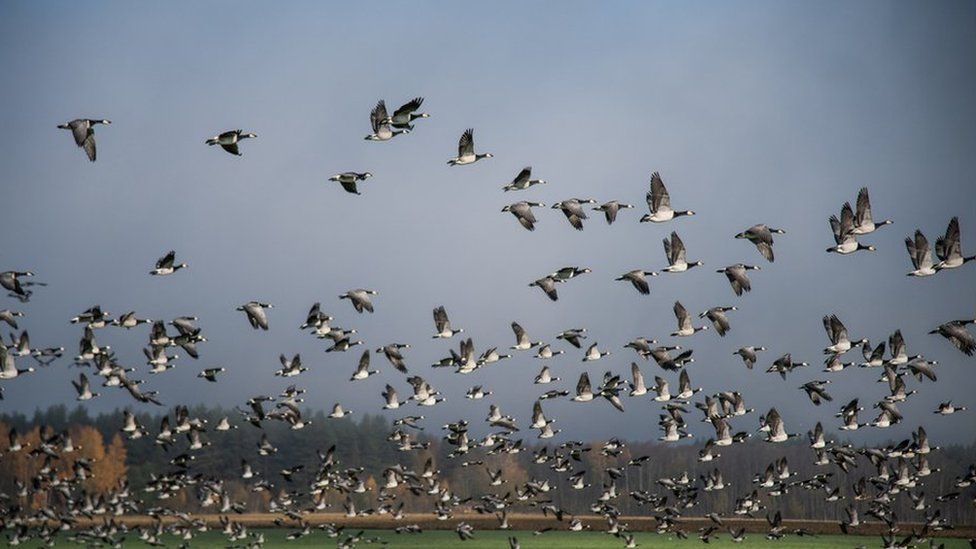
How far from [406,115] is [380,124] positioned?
6.64 feet

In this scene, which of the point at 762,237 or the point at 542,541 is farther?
the point at 542,541

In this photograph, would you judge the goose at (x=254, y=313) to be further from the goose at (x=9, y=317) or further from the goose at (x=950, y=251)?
the goose at (x=950, y=251)

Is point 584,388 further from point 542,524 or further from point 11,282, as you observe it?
point 542,524

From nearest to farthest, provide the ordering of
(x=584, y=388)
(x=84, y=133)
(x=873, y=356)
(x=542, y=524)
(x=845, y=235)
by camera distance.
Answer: (x=84, y=133) < (x=845, y=235) < (x=873, y=356) < (x=584, y=388) < (x=542, y=524)

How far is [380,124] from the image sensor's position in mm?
33875

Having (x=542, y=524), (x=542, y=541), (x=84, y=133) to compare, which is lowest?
(x=542, y=541)

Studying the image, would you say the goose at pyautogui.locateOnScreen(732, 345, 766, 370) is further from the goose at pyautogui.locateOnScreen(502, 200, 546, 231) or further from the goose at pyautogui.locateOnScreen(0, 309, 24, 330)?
the goose at pyautogui.locateOnScreen(0, 309, 24, 330)

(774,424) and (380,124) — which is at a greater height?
(380,124)

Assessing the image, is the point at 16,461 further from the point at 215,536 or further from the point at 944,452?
the point at 944,452

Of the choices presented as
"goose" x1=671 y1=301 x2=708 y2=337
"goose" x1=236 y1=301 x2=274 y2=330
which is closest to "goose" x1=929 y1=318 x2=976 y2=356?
"goose" x1=671 y1=301 x2=708 y2=337

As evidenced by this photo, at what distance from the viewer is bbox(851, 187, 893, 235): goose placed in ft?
111

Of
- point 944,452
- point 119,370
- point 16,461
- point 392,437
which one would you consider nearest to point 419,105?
point 119,370

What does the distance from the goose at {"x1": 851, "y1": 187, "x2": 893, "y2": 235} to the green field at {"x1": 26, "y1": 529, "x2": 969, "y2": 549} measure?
4784 cm

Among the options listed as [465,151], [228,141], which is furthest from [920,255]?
[228,141]
